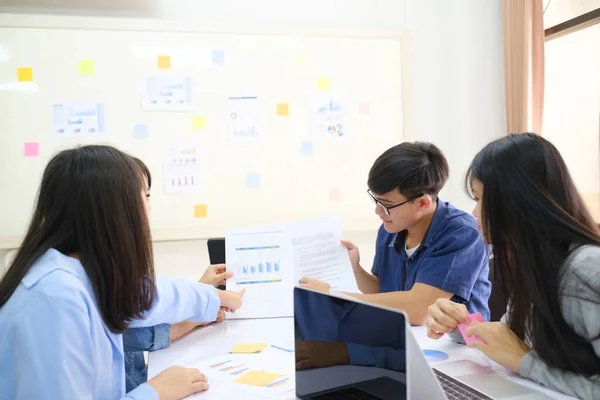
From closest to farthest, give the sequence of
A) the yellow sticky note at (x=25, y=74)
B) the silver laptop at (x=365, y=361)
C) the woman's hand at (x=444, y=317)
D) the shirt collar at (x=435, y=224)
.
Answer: the silver laptop at (x=365, y=361) → the woman's hand at (x=444, y=317) → the shirt collar at (x=435, y=224) → the yellow sticky note at (x=25, y=74)

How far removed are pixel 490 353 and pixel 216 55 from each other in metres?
2.37

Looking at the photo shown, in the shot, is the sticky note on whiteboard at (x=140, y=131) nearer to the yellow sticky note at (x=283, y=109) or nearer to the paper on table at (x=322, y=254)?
the yellow sticky note at (x=283, y=109)

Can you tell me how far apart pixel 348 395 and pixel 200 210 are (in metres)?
2.18

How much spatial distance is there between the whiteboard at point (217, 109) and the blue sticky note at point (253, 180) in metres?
0.01

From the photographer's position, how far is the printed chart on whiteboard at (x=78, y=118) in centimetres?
291

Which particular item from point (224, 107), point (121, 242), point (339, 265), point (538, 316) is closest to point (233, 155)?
point (224, 107)

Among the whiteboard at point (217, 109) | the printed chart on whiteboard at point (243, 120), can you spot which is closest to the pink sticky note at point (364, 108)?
the whiteboard at point (217, 109)

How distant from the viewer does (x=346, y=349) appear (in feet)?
3.42

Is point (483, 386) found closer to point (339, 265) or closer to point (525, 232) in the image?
point (525, 232)

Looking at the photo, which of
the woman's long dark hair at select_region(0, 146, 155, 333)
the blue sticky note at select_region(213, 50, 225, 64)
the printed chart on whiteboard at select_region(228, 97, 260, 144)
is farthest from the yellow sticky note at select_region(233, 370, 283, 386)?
the blue sticky note at select_region(213, 50, 225, 64)

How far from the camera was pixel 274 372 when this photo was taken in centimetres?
134

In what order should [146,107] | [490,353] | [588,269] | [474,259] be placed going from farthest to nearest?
1. [146,107]
2. [474,259]
3. [490,353]
4. [588,269]

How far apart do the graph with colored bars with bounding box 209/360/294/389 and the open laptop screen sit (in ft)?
0.36

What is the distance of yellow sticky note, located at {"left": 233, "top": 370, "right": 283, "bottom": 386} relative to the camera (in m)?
1.27
